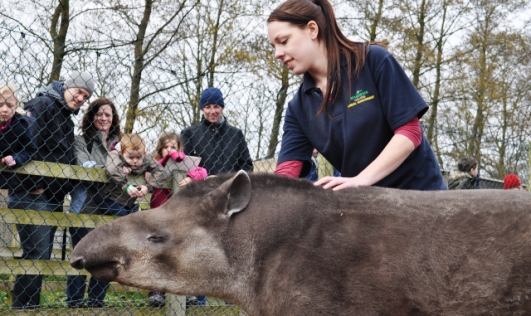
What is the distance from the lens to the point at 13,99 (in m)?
5.95

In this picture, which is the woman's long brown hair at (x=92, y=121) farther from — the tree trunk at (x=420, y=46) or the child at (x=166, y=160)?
the tree trunk at (x=420, y=46)

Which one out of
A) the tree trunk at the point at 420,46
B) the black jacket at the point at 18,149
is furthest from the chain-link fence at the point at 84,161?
the tree trunk at the point at 420,46

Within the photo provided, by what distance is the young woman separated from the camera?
359cm

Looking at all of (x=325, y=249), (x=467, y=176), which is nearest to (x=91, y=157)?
(x=325, y=249)

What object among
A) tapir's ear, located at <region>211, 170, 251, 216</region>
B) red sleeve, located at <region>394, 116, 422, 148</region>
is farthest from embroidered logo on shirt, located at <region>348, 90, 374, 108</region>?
tapir's ear, located at <region>211, 170, 251, 216</region>

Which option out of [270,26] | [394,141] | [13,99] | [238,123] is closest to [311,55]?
[270,26]

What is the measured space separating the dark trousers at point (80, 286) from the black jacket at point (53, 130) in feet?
1.14

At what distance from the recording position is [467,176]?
9.67m

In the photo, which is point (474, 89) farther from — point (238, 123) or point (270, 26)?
point (270, 26)

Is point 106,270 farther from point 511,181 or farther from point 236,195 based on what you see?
point 511,181

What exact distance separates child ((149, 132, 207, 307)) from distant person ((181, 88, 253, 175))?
0.88 feet

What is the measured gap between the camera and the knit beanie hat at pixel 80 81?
6.20 metres

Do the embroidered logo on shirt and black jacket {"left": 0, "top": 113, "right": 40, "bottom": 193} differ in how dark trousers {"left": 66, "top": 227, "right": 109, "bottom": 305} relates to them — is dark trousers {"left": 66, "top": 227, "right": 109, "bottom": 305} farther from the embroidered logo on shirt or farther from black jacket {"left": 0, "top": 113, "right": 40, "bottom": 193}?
the embroidered logo on shirt

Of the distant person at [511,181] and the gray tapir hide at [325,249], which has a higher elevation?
the gray tapir hide at [325,249]
